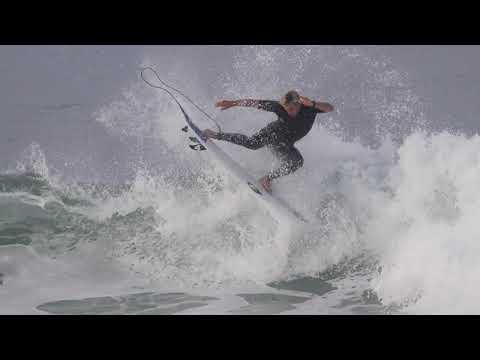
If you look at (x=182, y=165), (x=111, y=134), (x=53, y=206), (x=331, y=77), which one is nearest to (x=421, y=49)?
(x=331, y=77)

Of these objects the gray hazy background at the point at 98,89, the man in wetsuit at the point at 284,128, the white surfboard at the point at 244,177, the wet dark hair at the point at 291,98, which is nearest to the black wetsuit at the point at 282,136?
the man in wetsuit at the point at 284,128

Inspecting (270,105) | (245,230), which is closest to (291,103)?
(270,105)

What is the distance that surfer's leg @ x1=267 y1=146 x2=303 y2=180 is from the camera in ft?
24.8

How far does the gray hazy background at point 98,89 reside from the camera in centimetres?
1761

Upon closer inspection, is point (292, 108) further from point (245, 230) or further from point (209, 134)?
point (245, 230)

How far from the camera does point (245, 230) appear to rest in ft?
26.3

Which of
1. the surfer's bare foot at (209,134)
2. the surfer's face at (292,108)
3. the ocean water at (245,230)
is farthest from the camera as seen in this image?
the surfer's bare foot at (209,134)

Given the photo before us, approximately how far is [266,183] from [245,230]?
2.53 feet

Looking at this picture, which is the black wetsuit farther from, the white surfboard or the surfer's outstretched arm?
the white surfboard

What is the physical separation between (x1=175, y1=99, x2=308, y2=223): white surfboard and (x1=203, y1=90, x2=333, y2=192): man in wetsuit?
150mm

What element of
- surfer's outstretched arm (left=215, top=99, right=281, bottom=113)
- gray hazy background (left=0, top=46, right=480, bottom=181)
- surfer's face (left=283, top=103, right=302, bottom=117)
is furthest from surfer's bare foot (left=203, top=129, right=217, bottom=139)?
gray hazy background (left=0, top=46, right=480, bottom=181)

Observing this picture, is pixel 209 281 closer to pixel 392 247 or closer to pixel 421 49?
pixel 392 247

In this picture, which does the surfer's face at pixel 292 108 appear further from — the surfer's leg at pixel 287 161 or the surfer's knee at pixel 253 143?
the surfer's knee at pixel 253 143

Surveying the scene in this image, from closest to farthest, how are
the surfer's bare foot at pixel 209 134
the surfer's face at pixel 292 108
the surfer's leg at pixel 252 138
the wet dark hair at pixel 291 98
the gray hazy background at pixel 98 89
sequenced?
the wet dark hair at pixel 291 98 < the surfer's face at pixel 292 108 < the surfer's leg at pixel 252 138 < the surfer's bare foot at pixel 209 134 < the gray hazy background at pixel 98 89
